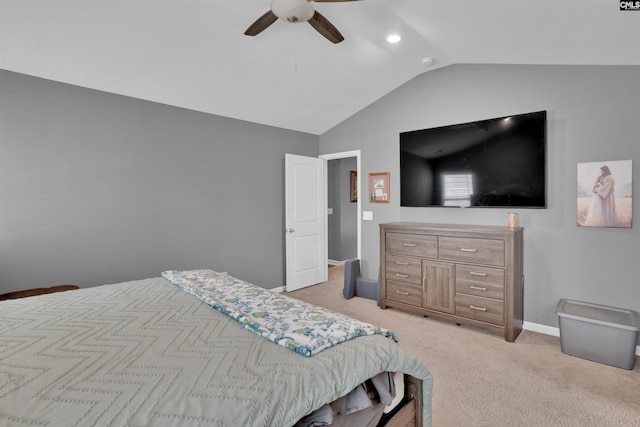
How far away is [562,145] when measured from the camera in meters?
2.85

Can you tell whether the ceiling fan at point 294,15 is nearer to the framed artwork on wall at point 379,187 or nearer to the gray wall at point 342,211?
the framed artwork on wall at point 379,187

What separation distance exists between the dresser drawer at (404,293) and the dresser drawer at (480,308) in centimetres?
43

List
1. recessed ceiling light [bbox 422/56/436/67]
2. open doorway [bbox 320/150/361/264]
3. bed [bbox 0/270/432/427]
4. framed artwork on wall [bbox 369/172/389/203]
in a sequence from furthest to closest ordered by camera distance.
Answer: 1. open doorway [bbox 320/150/361/264]
2. framed artwork on wall [bbox 369/172/389/203]
3. recessed ceiling light [bbox 422/56/436/67]
4. bed [bbox 0/270/432/427]

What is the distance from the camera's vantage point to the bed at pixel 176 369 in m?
0.85

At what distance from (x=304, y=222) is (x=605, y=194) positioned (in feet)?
10.9

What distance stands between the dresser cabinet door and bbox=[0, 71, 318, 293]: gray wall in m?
2.11

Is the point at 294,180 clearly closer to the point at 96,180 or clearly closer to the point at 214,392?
the point at 96,180

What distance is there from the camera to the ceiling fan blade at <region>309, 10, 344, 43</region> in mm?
2055

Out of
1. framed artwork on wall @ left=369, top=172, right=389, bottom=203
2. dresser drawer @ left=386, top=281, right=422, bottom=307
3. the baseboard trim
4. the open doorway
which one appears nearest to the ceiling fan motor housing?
framed artwork on wall @ left=369, top=172, right=389, bottom=203

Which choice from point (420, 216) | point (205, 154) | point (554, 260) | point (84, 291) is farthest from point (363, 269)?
point (84, 291)

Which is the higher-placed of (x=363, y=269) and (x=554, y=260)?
(x=554, y=260)

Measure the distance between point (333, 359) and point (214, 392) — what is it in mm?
416

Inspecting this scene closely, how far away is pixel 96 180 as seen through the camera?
289 centimetres

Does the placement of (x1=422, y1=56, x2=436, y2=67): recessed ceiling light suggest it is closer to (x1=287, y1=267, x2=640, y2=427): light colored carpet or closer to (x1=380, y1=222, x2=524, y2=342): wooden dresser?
(x1=380, y1=222, x2=524, y2=342): wooden dresser
